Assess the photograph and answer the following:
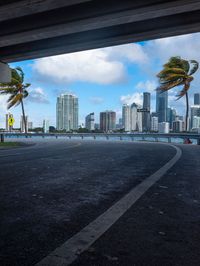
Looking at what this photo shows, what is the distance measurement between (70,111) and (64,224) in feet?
294

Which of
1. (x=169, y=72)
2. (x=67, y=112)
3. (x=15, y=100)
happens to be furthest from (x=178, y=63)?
(x=67, y=112)

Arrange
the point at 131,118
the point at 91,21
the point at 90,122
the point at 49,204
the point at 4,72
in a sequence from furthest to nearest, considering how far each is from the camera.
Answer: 1. the point at 90,122
2. the point at 131,118
3. the point at 4,72
4. the point at 91,21
5. the point at 49,204

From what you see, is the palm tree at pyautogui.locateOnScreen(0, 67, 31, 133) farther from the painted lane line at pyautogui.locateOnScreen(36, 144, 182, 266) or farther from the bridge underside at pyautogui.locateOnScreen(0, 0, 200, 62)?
the painted lane line at pyautogui.locateOnScreen(36, 144, 182, 266)

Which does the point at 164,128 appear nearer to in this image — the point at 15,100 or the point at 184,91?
the point at 184,91

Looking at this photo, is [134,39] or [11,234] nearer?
[11,234]

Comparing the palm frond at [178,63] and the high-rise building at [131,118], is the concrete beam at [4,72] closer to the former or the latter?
the palm frond at [178,63]

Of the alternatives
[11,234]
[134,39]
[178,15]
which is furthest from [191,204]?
[134,39]

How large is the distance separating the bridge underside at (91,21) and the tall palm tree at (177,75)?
22.3m

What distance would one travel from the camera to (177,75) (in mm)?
33594

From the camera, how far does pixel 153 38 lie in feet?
42.6

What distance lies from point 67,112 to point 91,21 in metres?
82.4

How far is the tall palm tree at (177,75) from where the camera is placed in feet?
111

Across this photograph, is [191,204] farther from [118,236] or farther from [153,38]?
[153,38]

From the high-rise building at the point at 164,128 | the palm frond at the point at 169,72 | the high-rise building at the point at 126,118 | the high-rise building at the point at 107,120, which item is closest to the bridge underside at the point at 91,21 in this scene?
the palm frond at the point at 169,72
